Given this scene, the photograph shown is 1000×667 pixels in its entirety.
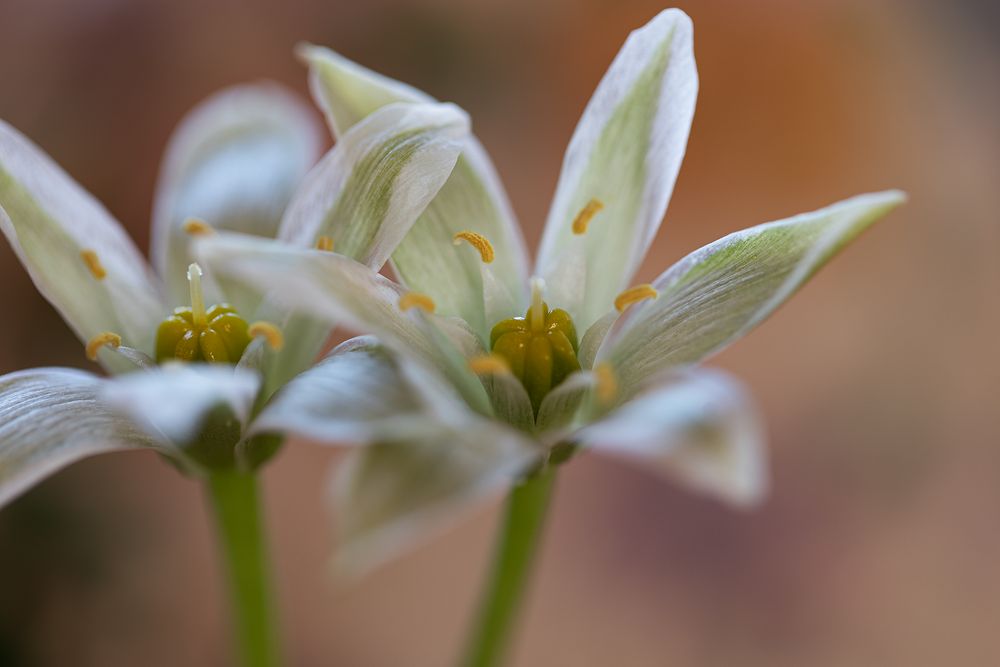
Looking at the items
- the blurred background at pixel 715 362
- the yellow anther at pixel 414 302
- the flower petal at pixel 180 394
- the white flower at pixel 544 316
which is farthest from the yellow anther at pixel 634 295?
the blurred background at pixel 715 362

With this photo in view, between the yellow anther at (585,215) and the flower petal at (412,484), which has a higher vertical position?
the yellow anther at (585,215)

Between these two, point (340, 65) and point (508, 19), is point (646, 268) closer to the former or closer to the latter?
point (508, 19)

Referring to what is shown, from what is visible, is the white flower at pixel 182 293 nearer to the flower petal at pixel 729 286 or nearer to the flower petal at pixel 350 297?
the flower petal at pixel 350 297

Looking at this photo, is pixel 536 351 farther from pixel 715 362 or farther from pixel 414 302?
pixel 715 362

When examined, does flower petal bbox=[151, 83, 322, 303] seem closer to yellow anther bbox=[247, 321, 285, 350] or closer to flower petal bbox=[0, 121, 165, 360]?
flower petal bbox=[0, 121, 165, 360]

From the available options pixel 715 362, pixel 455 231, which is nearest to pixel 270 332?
pixel 455 231

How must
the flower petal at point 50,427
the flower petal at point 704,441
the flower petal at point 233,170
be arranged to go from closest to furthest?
the flower petal at point 704,441 < the flower petal at point 50,427 < the flower petal at point 233,170
